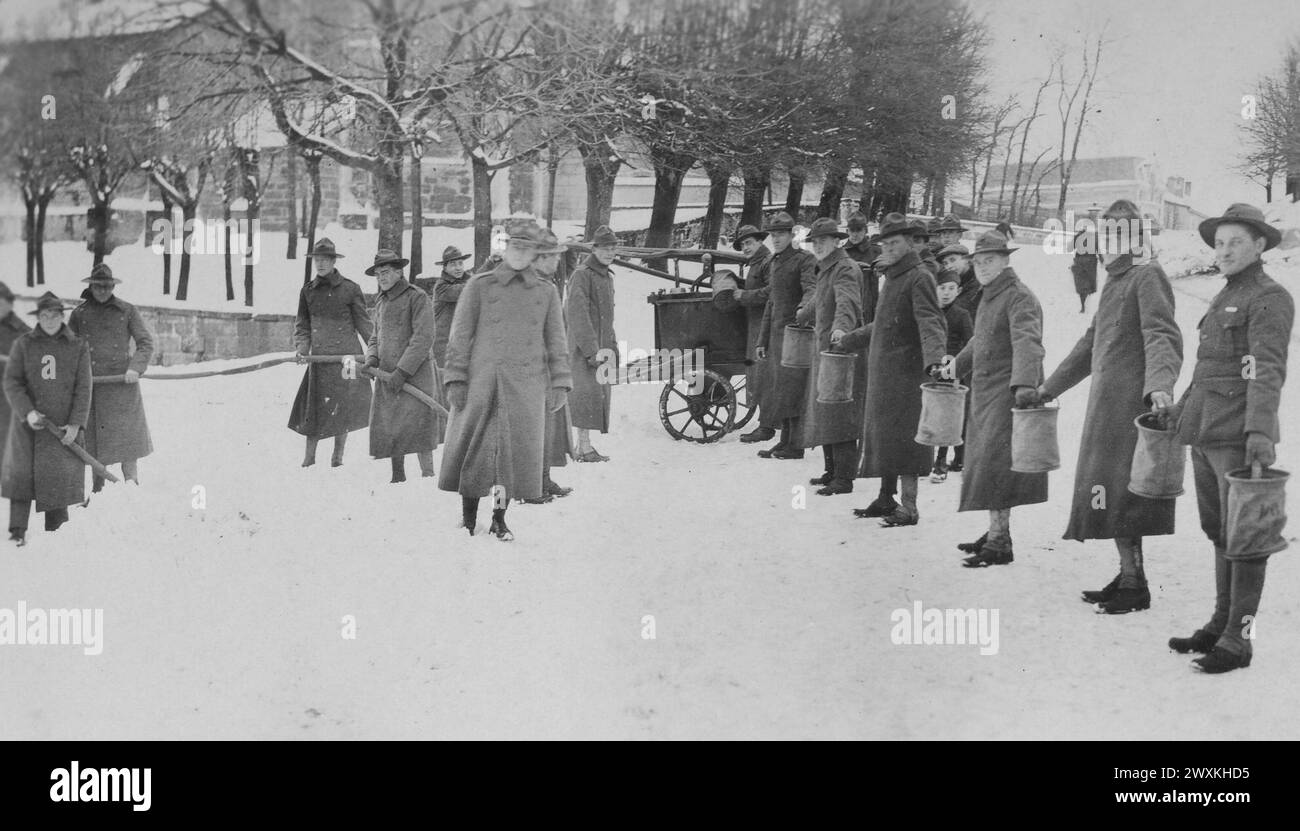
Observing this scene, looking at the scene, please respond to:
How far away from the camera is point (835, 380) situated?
7.36 meters

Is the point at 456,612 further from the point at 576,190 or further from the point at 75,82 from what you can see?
the point at 576,190

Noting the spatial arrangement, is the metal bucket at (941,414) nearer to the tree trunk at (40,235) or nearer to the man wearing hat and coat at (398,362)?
the man wearing hat and coat at (398,362)

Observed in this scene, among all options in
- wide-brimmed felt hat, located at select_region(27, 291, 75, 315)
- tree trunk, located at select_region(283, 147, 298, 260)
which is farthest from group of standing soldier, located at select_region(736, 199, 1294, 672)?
wide-brimmed felt hat, located at select_region(27, 291, 75, 315)

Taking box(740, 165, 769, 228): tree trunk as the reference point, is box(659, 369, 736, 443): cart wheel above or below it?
below

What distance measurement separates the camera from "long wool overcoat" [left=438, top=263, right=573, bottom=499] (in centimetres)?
625

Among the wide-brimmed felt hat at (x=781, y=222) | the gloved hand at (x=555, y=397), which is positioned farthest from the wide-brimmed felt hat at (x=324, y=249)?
the wide-brimmed felt hat at (x=781, y=222)

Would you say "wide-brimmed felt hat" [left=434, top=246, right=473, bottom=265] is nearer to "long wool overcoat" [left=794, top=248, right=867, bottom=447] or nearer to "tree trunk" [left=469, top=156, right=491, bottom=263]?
"tree trunk" [left=469, top=156, right=491, bottom=263]

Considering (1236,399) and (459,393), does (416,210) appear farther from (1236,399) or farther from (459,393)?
(1236,399)

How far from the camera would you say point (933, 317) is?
6594 mm

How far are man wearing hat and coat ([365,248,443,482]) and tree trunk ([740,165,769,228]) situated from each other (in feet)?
7.86

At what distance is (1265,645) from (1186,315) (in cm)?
200

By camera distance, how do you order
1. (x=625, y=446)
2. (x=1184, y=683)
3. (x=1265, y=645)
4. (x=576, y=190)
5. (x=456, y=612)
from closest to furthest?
(x=1184, y=683) < (x=1265, y=645) < (x=456, y=612) < (x=625, y=446) < (x=576, y=190)

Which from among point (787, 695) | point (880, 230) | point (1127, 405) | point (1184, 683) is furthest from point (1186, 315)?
point (787, 695)

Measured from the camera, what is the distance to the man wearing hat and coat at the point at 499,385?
6.25 m
